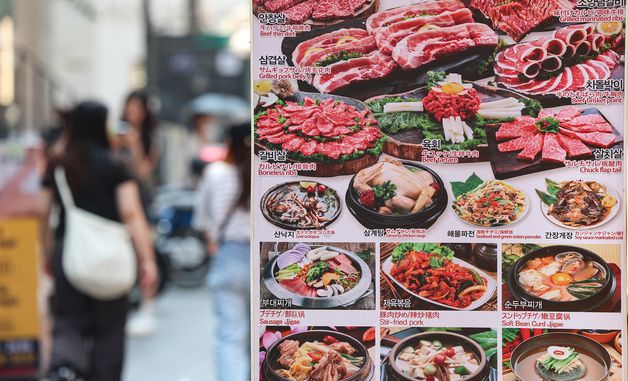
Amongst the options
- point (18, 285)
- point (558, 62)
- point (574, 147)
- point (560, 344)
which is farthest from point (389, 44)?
point (18, 285)

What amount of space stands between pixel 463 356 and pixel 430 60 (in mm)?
1025

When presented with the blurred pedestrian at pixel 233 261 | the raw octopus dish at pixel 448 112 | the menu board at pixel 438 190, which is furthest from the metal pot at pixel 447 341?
the blurred pedestrian at pixel 233 261

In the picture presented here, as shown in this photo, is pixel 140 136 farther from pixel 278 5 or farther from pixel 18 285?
pixel 278 5

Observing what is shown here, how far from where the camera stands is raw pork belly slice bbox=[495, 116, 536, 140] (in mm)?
3203

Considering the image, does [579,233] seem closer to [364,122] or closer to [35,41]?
[364,122]

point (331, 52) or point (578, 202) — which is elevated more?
point (331, 52)

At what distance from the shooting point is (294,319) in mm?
3254

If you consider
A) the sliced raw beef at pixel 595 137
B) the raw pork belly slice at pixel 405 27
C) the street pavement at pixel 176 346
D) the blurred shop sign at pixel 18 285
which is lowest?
the street pavement at pixel 176 346

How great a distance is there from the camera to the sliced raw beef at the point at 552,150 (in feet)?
10.5

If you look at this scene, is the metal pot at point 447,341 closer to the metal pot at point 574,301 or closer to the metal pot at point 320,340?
the metal pot at point 320,340

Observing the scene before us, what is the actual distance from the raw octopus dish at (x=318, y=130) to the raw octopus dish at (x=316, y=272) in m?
0.33

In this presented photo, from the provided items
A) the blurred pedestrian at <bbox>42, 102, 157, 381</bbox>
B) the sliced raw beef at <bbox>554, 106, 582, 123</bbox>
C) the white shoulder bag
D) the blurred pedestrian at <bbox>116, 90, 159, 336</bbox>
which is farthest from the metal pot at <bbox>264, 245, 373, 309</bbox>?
the blurred pedestrian at <bbox>116, 90, 159, 336</bbox>

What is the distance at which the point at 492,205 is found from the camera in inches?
126

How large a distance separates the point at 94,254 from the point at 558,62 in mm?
3389
